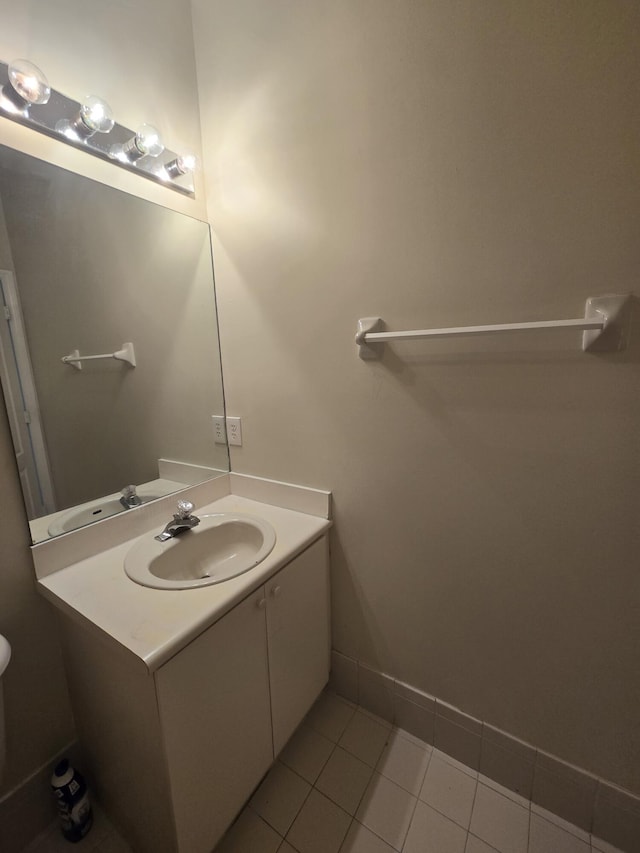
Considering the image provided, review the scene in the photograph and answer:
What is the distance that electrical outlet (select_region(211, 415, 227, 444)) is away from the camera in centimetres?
146

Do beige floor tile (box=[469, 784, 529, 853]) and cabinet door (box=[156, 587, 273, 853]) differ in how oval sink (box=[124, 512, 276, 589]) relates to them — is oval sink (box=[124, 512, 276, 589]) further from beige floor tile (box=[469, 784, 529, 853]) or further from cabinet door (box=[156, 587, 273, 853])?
beige floor tile (box=[469, 784, 529, 853])

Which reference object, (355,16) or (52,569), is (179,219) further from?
(52,569)

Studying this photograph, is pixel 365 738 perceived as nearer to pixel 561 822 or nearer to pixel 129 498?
pixel 561 822

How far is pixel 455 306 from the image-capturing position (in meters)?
0.93

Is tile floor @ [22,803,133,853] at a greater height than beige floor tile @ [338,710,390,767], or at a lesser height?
greater

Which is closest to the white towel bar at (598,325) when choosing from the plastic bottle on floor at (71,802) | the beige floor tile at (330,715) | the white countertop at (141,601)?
the white countertop at (141,601)

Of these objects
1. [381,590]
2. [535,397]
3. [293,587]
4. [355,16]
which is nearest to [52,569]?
[293,587]

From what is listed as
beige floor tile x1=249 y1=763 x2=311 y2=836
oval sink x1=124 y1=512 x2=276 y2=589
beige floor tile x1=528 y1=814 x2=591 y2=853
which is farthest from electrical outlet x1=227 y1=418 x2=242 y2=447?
beige floor tile x1=528 y1=814 x2=591 y2=853

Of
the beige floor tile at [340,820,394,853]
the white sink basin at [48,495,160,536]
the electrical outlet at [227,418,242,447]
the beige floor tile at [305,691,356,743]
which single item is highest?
the electrical outlet at [227,418,242,447]

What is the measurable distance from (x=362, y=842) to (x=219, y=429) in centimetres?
138

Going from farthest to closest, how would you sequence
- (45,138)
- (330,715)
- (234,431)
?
(234,431), (330,715), (45,138)

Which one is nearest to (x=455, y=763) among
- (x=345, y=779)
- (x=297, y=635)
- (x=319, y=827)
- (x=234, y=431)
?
(x=345, y=779)

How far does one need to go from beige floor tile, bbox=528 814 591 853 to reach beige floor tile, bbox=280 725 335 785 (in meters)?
0.61

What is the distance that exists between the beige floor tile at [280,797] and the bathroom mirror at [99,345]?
3.25 feet
